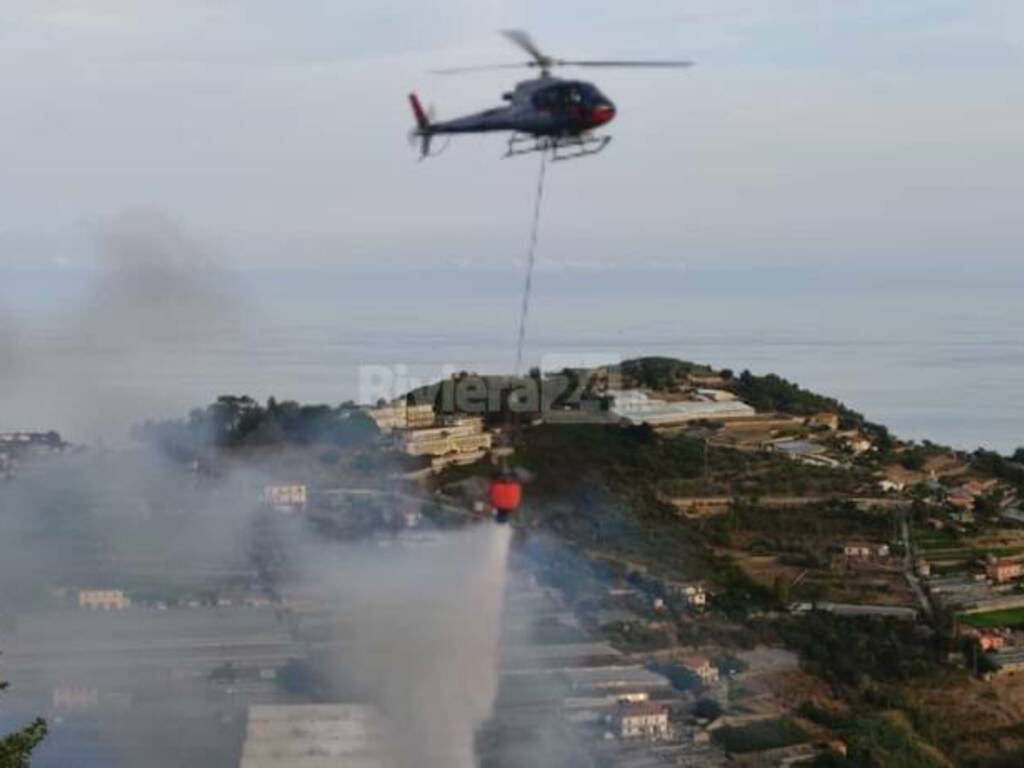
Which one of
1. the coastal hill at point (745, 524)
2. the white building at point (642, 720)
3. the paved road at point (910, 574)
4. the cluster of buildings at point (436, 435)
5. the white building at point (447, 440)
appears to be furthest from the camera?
the white building at point (447, 440)

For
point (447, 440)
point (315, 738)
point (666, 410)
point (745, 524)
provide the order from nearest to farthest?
point (315, 738), point (745, 524), point (447, 440), point (666, 410)

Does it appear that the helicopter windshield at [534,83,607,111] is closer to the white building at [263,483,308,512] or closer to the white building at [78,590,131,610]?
the white building at [78,590,131,610]

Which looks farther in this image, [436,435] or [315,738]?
[436,435]

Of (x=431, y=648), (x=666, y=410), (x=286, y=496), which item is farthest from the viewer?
(x=666, y=410)

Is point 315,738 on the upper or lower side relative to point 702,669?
lower

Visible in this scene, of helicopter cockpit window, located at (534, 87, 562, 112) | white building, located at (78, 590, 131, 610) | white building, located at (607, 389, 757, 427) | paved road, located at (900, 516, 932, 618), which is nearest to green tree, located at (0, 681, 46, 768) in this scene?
helicopter cockpit window, located at (534, 87, 562, 112)

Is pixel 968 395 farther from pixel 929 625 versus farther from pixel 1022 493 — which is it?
pixel 929 625

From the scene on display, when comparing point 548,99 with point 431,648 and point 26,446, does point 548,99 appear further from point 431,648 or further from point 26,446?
point 26,446

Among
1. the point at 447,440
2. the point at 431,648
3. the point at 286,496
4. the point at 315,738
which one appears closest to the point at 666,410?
the point at 447,440

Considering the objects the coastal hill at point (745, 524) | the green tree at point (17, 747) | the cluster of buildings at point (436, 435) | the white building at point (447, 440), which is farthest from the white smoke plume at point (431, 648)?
the white building at point (447, 440)

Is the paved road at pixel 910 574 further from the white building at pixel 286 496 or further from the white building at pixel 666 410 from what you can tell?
the white building at pixel 286 496

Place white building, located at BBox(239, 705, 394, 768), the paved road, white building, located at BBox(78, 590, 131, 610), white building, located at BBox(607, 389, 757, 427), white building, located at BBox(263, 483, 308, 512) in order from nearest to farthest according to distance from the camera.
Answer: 1. white building, located at BBox(239, 705, 394, 768)
2. white building, located at BBox(78, 590, 131, 610)
3. the paved road
4. white building, located at BBox(263, 483, 308, 512)
5. white building, located at BBox(607, 389, 757, 427)
